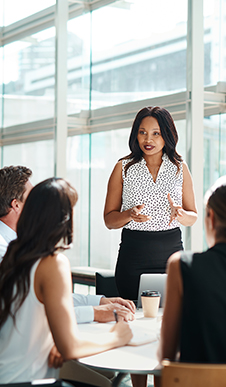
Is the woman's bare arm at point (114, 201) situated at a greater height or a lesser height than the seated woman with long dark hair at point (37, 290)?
greater

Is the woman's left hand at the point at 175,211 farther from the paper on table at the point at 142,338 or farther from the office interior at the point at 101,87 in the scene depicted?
the office interior at the point at 101,87

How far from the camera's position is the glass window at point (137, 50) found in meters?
4.66

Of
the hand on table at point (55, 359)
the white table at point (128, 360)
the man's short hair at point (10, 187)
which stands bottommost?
the hand on table at point (55, 359)

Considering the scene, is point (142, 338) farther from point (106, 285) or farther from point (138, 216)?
point (106, 285)

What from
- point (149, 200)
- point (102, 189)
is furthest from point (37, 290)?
point (102, 189)

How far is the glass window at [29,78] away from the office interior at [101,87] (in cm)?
1

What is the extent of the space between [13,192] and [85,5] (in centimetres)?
391

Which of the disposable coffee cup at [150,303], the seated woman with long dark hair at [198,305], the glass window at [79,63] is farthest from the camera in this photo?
the glass window at [79,63]

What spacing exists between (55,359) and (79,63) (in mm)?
4555

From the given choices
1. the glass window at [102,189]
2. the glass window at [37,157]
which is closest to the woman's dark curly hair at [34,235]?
the glass window at [102,189]

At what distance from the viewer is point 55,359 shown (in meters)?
1.49

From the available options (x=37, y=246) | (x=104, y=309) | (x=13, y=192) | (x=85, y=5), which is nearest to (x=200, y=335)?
(x=37, y=246)

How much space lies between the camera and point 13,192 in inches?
87.8

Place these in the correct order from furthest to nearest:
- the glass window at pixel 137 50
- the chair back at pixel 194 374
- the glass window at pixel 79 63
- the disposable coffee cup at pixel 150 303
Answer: the glass window at pixel 79 63, the glass window at pixel 137 50, the disposable coffee cup at pixel 150 303, the chair back at pixel 194 374
